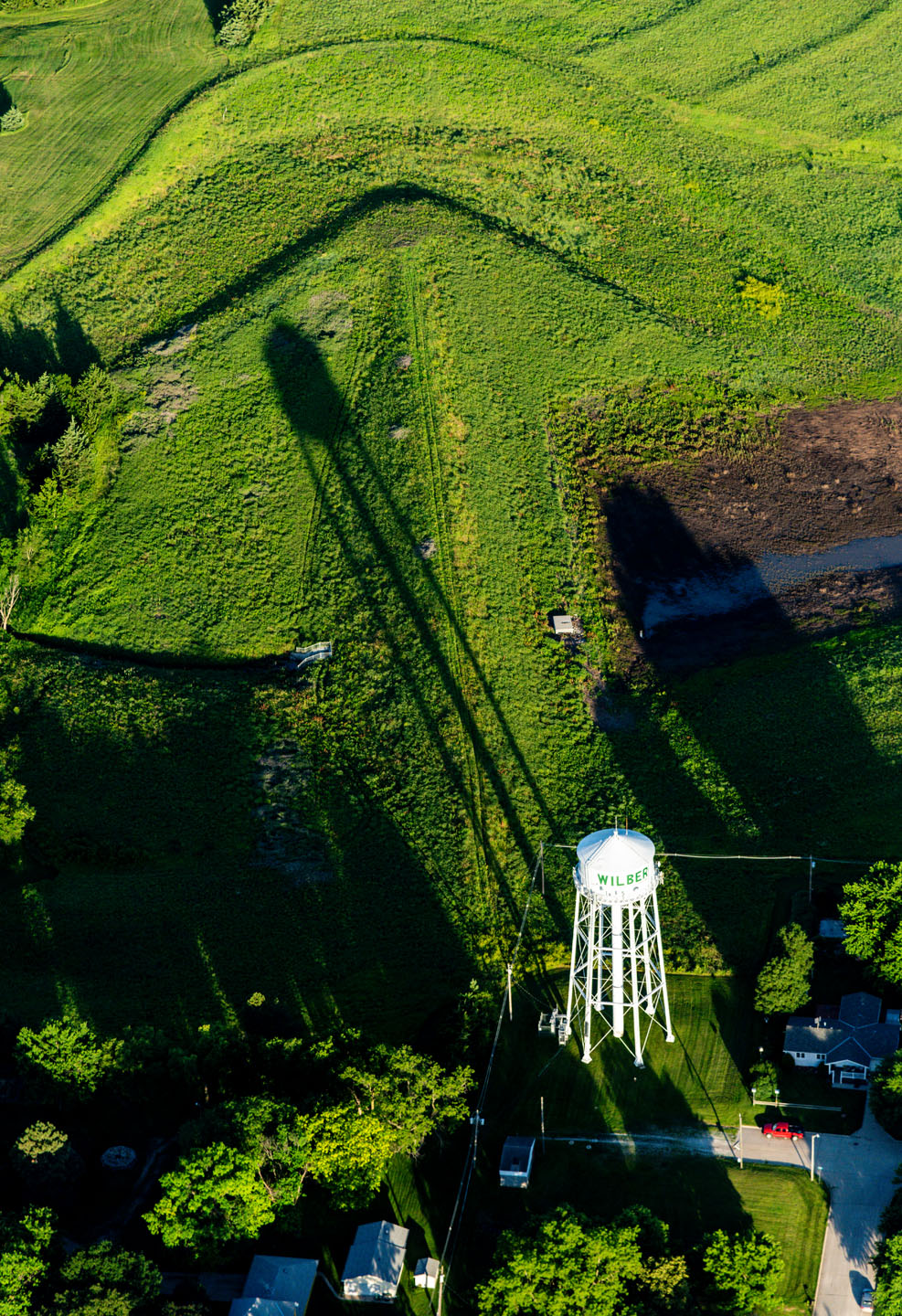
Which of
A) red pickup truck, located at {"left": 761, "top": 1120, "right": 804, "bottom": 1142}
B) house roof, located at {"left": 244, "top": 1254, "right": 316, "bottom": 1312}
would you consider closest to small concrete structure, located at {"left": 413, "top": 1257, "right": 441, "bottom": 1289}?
house roof, located at {"left": 244, "top": 1254, "right": 316, "bottom": 1312}

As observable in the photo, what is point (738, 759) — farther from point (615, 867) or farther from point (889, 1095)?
point (889, 1095)

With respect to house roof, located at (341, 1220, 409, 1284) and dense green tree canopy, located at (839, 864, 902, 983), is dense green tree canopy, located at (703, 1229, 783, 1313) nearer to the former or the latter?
house roof, located at (341, 1220, 409, 1284)

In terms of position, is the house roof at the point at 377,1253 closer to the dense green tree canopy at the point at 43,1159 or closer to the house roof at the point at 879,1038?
the dense green tree canopy at the point at 43,1159

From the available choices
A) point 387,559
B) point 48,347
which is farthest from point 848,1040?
point 48,347

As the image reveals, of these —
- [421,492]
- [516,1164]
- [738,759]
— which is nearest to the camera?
[516,1164]

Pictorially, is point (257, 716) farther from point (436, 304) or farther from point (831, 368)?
point (831, 368)

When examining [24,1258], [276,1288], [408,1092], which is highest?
[408,1092]
